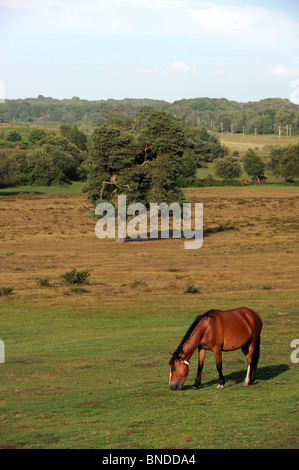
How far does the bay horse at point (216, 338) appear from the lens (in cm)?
A: 1334

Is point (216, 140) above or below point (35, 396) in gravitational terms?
above

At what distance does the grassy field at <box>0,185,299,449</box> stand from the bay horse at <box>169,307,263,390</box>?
2.09ft

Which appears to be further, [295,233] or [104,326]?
[295,233]

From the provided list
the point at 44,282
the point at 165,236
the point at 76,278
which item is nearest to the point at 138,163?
the point at 165,236

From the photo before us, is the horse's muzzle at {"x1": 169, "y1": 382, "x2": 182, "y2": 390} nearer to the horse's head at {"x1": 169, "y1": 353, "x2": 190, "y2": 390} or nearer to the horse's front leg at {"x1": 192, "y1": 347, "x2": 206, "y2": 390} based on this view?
the horse's head at {"x1": 169, "y1": 353, "x2": 190, "y2": 390}

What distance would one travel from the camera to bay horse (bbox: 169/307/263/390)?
1334cm

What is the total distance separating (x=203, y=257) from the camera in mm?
48750

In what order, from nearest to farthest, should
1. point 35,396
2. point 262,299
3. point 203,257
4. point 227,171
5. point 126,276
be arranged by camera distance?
point 35,396 → point 262,299 → point 126,276 → point 203,257 → point 227,171

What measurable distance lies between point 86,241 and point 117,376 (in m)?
45.6

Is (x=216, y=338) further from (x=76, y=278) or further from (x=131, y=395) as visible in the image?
(x=76, y=278)

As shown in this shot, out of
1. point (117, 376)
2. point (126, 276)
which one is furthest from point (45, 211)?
point (117, 376)

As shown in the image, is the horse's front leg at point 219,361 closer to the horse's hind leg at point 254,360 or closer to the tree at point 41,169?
the horse's hind leg at point 254,360

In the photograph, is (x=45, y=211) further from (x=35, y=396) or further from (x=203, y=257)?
(x=35, y=396)

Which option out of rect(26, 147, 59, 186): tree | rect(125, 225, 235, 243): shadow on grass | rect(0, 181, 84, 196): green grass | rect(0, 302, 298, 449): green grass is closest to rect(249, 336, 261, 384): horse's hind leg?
rect(0, 302, 298, 449): green grass
